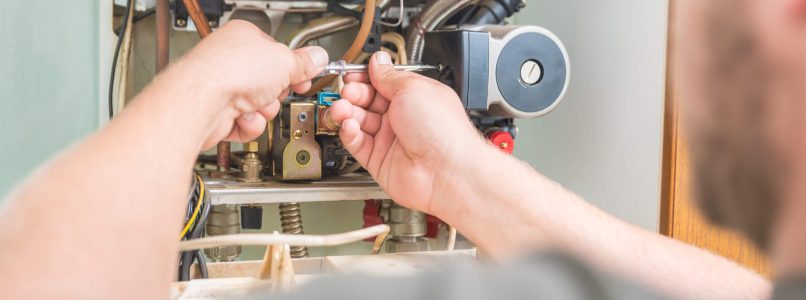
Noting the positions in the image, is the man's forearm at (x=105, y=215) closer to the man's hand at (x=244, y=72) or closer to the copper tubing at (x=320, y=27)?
the man's hand at (x=244, y=72)

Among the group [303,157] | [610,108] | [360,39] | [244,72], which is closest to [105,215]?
[244,72]

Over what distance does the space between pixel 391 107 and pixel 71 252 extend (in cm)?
58

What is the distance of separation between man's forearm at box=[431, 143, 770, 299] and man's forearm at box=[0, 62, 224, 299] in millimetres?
359

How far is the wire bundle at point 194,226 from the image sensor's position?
1.03 meters

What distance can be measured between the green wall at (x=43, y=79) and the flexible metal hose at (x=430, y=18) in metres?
0.56

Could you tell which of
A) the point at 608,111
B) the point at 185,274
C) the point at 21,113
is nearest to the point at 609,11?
the point at 608,111

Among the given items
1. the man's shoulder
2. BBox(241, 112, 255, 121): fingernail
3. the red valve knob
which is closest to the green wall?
BBox(241, 112, 255, 121): fingernail

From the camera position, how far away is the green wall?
1168 mm

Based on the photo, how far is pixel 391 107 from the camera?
111cm

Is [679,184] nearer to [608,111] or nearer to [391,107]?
[608,111]

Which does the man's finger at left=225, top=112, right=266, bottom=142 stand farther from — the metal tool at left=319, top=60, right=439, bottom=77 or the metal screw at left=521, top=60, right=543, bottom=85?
the metal screw at left=521, top=60, right=543, bottom=85

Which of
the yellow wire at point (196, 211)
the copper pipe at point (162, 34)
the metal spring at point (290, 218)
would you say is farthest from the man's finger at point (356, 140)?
the copper pipe at point (162, 34)

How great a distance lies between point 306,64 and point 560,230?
0.38 m

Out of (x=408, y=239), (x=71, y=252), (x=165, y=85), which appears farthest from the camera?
(x=408, y=239)
